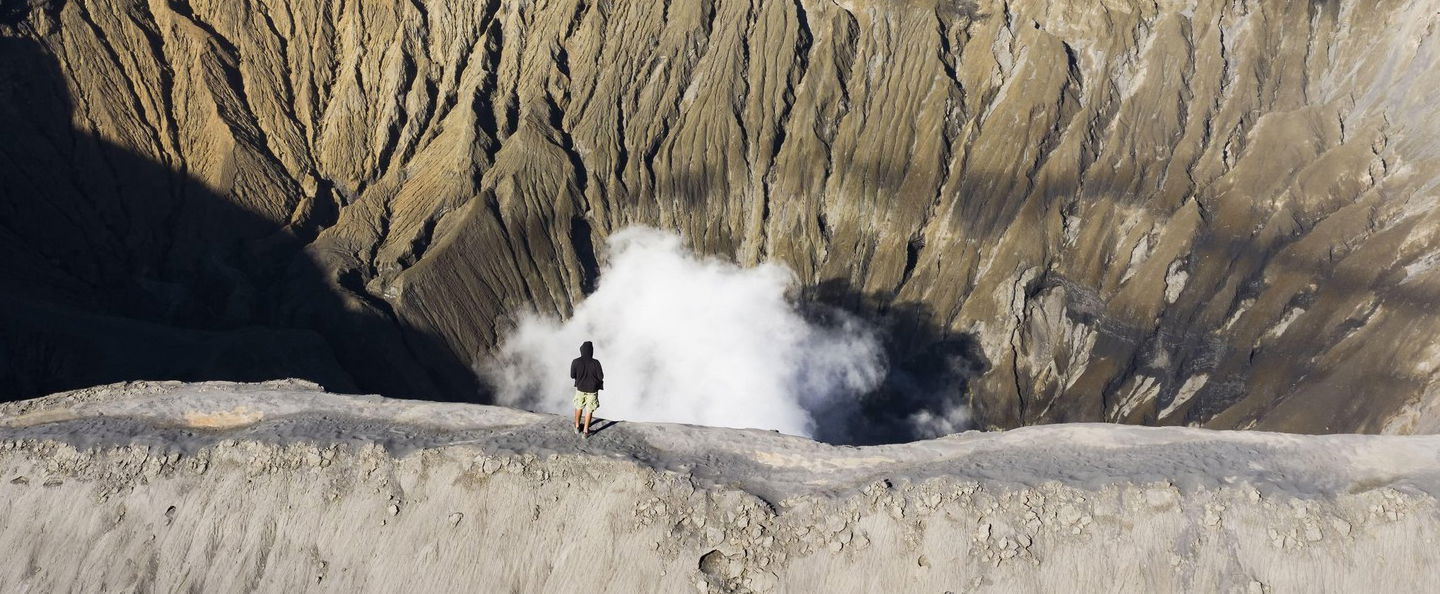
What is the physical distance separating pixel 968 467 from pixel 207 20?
56003 millimetres

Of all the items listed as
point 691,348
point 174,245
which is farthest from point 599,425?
point 174,245

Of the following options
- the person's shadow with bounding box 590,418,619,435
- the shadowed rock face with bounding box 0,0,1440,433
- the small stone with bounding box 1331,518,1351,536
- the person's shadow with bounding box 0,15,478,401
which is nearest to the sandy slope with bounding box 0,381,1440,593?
the small stone with bounding box 1331,518,1351,536

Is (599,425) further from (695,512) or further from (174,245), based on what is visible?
(174,245)

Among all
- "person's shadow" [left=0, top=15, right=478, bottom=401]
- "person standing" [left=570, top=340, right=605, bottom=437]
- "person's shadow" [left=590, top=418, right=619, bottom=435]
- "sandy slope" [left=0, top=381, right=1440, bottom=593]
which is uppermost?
"person's shadow" [left=0, top=15, right=478, bottom=401]

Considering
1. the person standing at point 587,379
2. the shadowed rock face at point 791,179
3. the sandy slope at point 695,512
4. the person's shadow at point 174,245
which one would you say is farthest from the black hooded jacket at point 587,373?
the shadowed rock face at point 791,179

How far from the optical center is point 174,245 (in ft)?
152

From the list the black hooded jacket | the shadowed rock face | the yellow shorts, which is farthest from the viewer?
the shadowed rock face

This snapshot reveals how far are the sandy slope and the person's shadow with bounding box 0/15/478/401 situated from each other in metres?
23.5

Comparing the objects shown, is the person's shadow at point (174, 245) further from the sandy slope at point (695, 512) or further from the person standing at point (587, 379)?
the person standing at point (587, 379)

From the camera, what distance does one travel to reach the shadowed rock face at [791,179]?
42.2 metres

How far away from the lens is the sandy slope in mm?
12547

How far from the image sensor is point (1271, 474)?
13.2 m

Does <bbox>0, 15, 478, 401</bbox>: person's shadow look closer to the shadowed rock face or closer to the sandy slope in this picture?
the shadowed rock face

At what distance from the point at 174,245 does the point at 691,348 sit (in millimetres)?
28495
